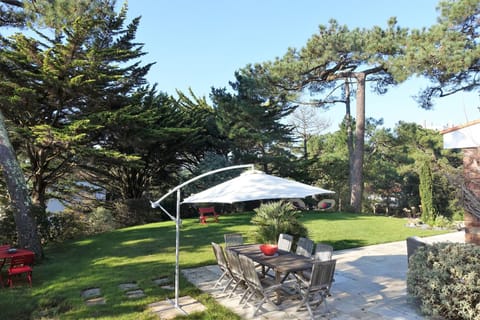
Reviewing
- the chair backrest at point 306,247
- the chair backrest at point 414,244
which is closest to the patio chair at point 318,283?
the chair backrest at point 306,247

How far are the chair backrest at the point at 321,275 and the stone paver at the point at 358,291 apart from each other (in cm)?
46

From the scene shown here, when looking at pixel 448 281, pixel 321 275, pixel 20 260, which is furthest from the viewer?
pixel 20 260

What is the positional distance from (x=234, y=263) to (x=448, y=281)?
3374mm

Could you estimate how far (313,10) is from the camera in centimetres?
1491

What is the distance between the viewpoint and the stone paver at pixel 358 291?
509cm

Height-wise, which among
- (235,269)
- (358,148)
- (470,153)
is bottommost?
(235,269)

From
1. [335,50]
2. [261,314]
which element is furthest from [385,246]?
[335,50]

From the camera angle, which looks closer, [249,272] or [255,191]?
[249,272]

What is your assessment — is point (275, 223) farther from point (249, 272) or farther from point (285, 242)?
point (249, 272)

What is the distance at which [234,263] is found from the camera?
5836 millimetres

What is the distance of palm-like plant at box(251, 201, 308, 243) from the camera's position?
828cm

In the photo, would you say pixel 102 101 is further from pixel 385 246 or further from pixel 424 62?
pixel 424 62

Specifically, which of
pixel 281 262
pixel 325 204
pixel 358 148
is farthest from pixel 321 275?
pixel 325 204

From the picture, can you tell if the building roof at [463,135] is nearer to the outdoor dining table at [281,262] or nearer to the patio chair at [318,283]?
the patio chair at [318,283]
